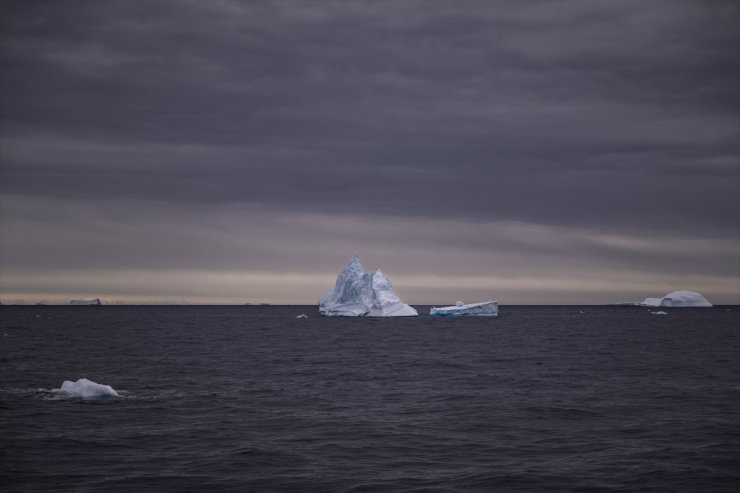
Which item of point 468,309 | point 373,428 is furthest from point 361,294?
point 373,428

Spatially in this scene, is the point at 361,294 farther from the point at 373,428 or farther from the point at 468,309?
the point at 373,428

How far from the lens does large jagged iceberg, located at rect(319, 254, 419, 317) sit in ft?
376

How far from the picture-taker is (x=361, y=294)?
120m

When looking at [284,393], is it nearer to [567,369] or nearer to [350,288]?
[567,369]

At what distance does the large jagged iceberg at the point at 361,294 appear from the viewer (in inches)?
4515

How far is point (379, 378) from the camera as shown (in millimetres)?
40000

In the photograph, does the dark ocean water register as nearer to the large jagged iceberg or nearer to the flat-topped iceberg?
the large jagged iceberg

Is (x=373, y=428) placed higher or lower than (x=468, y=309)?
lower

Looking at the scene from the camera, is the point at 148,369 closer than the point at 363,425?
No

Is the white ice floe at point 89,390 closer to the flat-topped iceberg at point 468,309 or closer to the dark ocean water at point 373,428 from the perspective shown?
the dark ocean water at point 373,428

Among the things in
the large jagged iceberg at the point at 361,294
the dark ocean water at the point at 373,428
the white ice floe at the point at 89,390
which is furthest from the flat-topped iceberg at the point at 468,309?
the white ice floe at the point at 89,390

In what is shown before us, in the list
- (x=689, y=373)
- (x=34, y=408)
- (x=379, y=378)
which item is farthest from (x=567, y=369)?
(x=34, y=408)

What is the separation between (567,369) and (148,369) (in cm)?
2512

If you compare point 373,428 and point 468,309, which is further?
point 468,309
